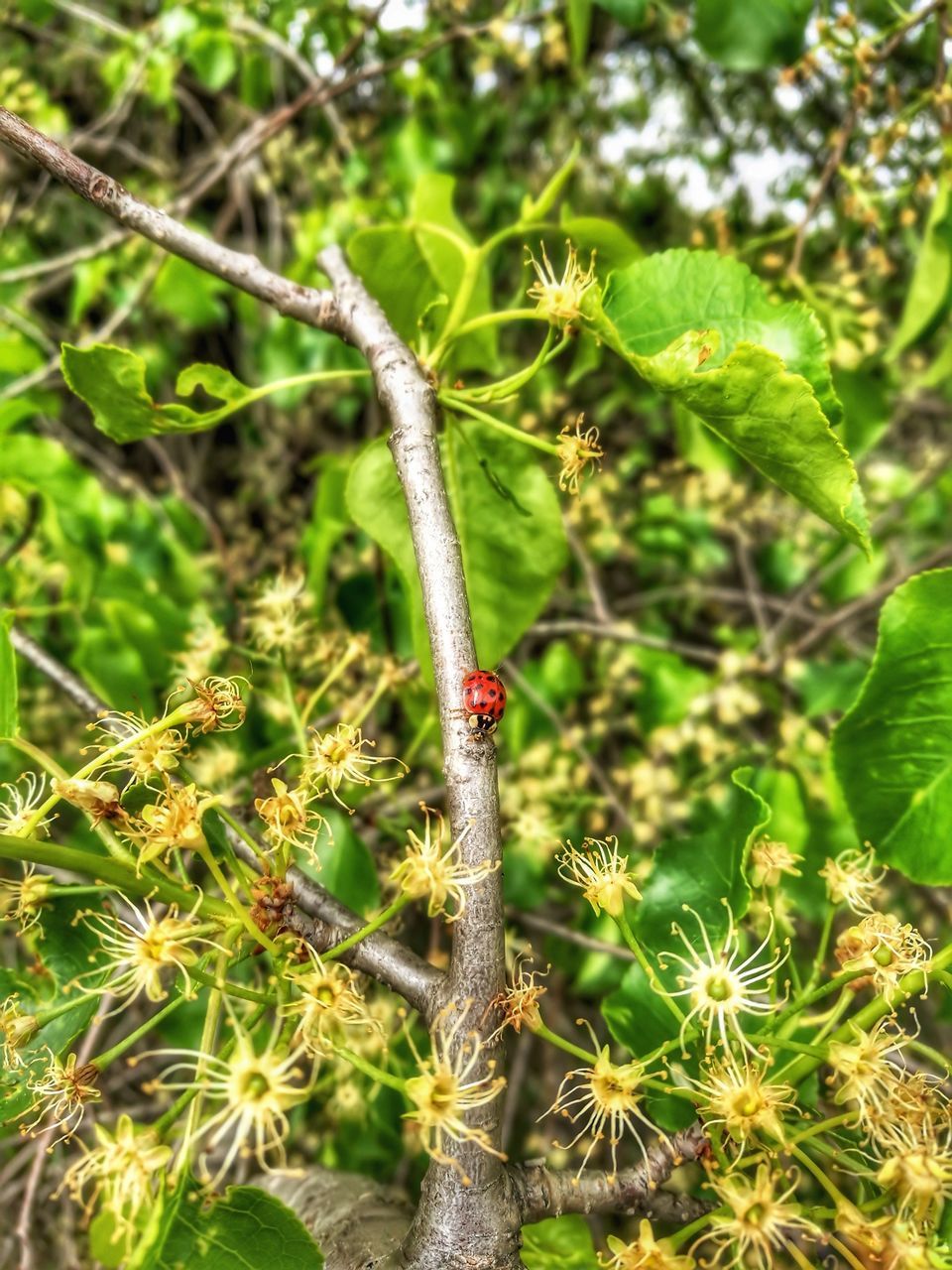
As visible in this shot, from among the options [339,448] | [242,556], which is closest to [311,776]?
[242,556]

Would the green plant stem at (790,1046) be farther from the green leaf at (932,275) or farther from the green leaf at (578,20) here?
the green leaf at (578,20)

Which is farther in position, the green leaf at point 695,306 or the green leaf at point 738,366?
the green leaf at point 695,306

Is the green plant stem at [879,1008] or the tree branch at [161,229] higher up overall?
the tree branch at [161,229]

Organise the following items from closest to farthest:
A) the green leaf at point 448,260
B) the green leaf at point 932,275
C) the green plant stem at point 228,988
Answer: the green plant stem at point 228,988 < the green leaf at point 448,260 < the green leaf at point 932,275

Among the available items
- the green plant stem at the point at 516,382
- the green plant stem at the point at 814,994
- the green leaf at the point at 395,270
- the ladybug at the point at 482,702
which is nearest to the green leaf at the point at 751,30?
the green leaf at the point at 395,270

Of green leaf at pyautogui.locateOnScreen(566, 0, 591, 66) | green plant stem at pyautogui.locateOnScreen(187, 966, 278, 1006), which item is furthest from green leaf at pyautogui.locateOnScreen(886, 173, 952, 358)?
green plant stem at pyautogui.locateOnScreen(187, 966, 278, 1006)

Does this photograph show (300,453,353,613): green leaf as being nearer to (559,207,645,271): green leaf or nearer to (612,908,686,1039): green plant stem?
(559,207,645,271): green leaf
